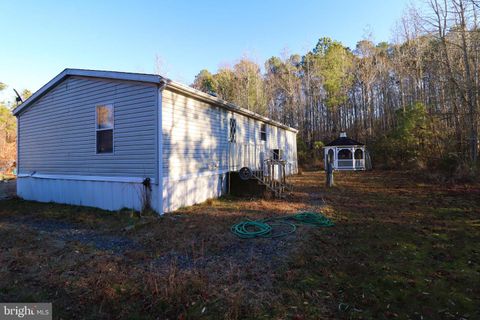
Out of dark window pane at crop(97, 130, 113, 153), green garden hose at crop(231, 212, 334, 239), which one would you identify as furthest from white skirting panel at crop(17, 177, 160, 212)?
green garden hose at crop(231, 212, 334, 239)

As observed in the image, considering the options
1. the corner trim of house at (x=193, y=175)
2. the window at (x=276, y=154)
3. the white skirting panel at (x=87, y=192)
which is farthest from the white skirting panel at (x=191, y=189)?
the window at (x=276, y=154)

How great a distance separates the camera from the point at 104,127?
7836 mm

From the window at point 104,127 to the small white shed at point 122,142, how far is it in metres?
0.03

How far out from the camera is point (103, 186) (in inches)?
307

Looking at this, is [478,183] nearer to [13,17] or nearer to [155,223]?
[155,223]

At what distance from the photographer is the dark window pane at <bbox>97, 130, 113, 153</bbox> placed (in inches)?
304

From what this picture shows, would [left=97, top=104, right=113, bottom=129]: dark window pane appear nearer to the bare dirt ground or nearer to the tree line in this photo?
the bare dirt ground

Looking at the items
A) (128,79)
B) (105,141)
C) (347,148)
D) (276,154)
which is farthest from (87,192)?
(347,148)

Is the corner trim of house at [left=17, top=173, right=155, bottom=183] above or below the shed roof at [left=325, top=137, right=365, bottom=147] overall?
below

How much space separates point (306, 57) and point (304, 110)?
20.4 ft

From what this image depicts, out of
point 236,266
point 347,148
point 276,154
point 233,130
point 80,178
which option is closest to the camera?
point 236,266

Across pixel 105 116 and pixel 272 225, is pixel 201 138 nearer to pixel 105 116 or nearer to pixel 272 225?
pixel 105 116

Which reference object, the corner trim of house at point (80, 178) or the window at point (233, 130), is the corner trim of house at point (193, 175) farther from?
the window at point (233, 130)

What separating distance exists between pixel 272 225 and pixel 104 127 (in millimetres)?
5509
